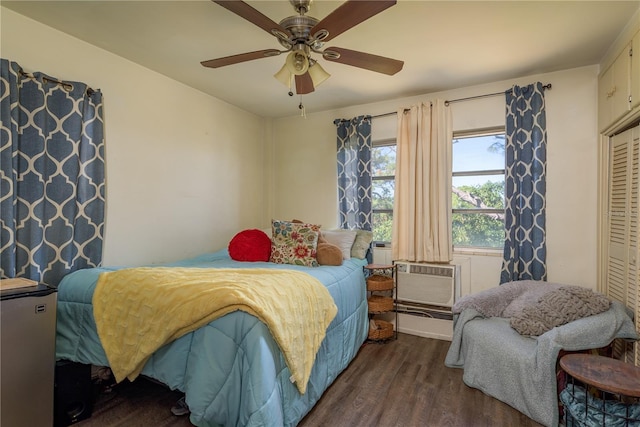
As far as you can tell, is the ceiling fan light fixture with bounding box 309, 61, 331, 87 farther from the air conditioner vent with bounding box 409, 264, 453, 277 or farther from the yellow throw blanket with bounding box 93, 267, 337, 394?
the air conditioner vent with bounding box 409, 264, 453, 277

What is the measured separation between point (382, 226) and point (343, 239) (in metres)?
0.68

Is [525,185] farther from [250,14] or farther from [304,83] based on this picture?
[250,14]

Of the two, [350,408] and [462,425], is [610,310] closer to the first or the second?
[462,425]

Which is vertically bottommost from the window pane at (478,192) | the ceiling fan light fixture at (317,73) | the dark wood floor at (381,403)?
the dark wood floor at (381,403)

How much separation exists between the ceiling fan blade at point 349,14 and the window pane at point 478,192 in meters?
2.19

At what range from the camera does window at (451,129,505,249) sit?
3.04 m

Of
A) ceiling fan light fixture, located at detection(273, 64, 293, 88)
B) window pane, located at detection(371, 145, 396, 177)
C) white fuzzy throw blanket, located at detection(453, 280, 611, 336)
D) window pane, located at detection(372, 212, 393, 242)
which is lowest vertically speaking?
white fuzzy throw blanket, located at detection(453, 280, 611, 336)

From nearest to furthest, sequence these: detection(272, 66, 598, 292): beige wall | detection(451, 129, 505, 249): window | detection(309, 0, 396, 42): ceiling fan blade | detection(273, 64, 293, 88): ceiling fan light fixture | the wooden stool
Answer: detection(309, 0, 396, 42): ceiling fan blade → the wooden stool → detection(273, 64, 293, 88): ceiling fan light fixture → detection(272, 66, 598, 292): beige wall → detection(451, 129, 505, 249): window

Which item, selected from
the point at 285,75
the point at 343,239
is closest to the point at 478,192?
the point at 343,239

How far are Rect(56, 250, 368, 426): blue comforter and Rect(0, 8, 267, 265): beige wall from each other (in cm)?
58

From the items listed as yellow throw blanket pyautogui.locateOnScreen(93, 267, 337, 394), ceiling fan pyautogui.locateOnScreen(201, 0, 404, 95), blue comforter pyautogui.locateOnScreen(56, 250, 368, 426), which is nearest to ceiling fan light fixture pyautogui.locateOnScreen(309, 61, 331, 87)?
ceiling fan pyautogui.locateOnScreen(201, 0, 404, 95)

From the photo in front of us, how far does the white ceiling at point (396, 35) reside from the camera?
190 cm

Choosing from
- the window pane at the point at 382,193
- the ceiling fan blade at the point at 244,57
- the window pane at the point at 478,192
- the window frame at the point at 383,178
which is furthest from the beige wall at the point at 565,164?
the ceiling fan blade at the point at 244,57

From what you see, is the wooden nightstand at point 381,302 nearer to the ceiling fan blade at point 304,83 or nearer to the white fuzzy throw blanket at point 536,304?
the white fuzzy throw blanket at point 536,304
